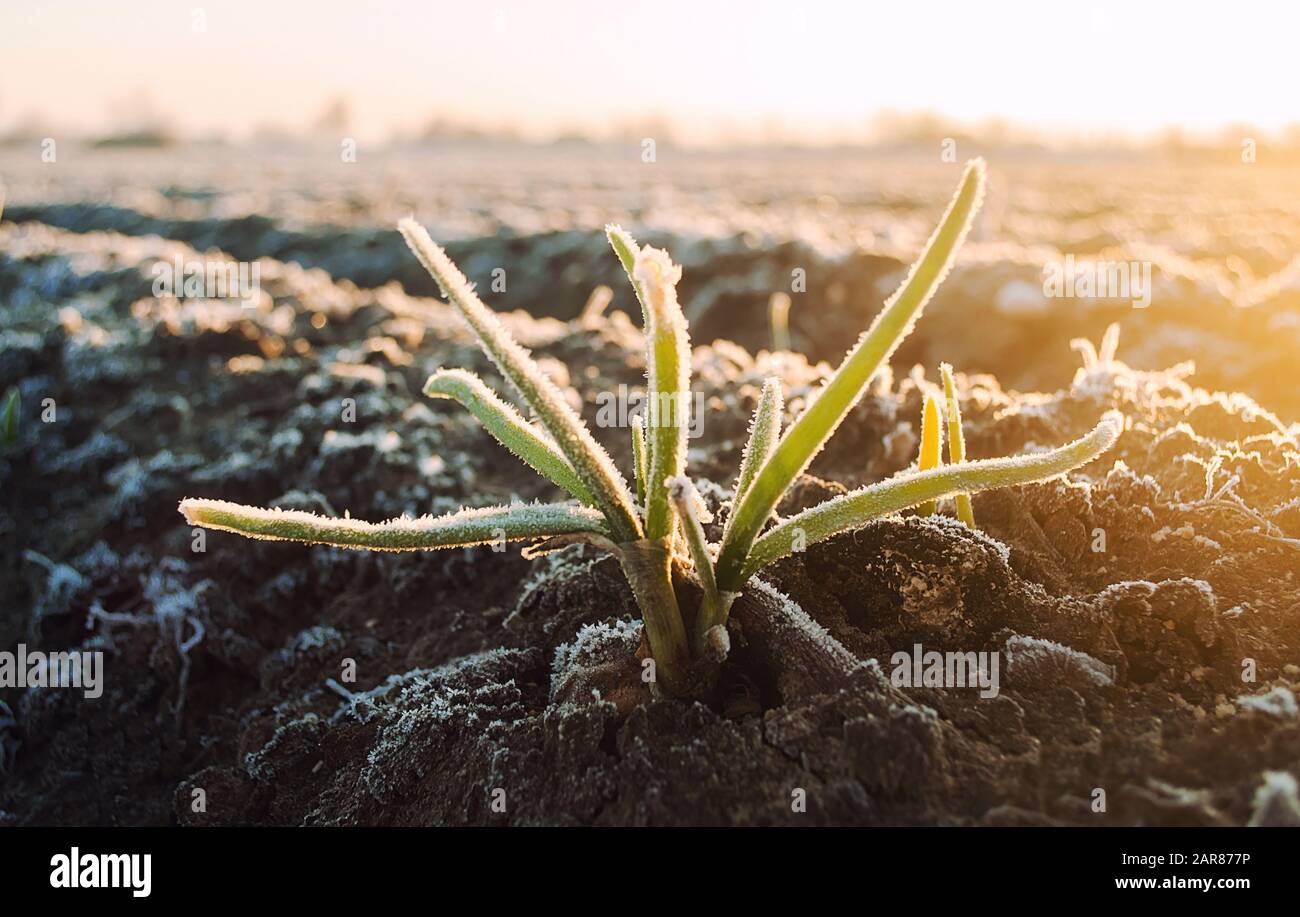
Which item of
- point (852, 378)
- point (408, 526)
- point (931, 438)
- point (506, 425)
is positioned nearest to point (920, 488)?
point (852, 378)

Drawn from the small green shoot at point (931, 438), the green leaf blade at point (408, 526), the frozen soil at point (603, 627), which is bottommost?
the frozen soil at point (603, 627)

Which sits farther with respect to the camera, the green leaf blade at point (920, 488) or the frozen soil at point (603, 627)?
the green leaf blade at point (920, 488)

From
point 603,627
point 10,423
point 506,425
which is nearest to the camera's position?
point 506,425

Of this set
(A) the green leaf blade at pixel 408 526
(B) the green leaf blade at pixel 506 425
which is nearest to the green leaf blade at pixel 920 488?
(A) the green leaf blade at pixel 408 526

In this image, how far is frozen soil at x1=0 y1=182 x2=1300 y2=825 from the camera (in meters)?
1.86

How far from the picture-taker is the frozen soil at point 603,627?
1858 millimetres

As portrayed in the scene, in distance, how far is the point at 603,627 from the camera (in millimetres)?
2361

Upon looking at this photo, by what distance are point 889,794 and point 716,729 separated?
355mm

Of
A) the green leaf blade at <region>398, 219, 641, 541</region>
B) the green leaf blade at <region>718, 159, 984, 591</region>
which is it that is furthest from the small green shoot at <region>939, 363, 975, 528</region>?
the green leaf blade at <region>398, 219, 641, 541</region>

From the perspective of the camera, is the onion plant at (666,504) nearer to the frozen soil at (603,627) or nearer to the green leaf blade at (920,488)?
the green leaf blade at (920,488)

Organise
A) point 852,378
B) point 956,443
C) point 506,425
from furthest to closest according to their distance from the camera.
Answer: point 956,443
point 506,425
point 852,378

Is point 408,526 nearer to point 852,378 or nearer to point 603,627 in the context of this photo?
point 603,627

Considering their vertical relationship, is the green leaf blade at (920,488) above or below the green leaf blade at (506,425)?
below

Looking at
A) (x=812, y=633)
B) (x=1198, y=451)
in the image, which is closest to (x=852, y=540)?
(x=812, y=633)
